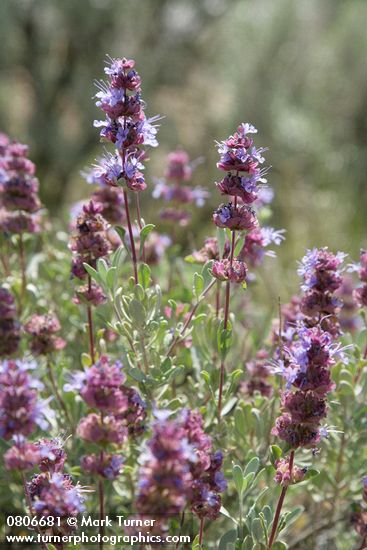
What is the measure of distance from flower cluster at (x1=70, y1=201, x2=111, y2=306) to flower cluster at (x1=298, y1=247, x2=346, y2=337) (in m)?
0.62

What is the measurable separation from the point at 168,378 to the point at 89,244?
48 cm

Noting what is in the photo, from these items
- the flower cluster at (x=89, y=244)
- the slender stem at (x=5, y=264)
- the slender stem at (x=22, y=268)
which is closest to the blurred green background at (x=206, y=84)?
the slender stem at (x=5, y=264)

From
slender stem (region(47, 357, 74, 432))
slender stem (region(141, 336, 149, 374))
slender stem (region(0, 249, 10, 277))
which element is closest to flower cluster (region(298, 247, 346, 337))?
slender stem (region(141, 336, 149, 374))

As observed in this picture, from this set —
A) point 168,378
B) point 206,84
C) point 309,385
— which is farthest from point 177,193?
point 206,84

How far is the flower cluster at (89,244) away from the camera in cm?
205

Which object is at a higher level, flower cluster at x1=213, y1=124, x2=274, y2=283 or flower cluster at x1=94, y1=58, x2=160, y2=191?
flower cluster at x1=94, y1=58, x2=160, y2=191

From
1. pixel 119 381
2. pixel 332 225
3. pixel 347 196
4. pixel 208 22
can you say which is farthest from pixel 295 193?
pixel 119 381

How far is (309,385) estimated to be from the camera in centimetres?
160

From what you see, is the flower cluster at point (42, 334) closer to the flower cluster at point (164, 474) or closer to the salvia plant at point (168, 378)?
the salvia plant at point (168, 378)

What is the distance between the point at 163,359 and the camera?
1.98m

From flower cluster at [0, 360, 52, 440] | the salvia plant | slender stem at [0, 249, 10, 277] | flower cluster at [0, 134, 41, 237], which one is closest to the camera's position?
flower cluster at [0, 360, 52, 440]

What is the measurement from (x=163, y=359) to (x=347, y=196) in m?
5.74

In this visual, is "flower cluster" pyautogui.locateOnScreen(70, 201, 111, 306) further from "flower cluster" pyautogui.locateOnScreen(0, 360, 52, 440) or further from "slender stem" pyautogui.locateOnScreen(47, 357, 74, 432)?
"flower cluster" pyautogui.locateOnScreen(0, 360, 52, 440)

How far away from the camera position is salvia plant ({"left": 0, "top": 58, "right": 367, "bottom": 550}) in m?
1.53
